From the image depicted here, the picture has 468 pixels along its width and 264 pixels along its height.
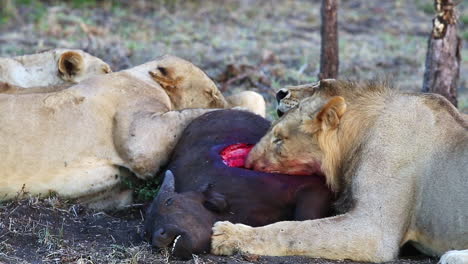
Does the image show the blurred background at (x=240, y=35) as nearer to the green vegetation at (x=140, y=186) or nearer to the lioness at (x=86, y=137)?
the lioness at (x=86, y=137)

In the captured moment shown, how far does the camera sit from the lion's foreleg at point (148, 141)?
520 cm

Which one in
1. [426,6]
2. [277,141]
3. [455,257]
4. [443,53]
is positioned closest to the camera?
[455,257]

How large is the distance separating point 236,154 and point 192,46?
203 inches

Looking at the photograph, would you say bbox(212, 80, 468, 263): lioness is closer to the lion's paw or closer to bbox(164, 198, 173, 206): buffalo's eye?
the lion's paw

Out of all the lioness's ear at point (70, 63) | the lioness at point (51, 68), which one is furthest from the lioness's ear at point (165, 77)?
the lioness's ear at point (70, 63)

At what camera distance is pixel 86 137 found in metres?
5.17

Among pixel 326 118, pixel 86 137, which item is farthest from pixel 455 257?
pixel 86 137

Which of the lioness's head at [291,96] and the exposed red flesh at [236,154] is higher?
the lioness's head at [291,96]

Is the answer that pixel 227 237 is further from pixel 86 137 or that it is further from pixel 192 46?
pixel 192 46

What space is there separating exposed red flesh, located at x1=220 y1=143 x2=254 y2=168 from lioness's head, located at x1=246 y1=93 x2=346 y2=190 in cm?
11

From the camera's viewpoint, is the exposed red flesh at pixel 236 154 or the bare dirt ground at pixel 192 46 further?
the exposed red flesh at pixel 236 154

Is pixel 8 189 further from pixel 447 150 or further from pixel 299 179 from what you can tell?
pixel 447 150

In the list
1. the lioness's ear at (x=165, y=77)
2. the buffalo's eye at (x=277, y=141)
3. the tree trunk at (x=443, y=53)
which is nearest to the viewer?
the buffalo's eye at (x=277, y=141)

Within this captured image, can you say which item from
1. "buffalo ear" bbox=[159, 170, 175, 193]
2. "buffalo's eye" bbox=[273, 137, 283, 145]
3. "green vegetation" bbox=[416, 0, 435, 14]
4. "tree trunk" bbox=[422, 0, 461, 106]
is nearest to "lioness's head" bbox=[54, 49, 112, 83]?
"buffalo ear" bbox=[159, 170, 175, 193]
